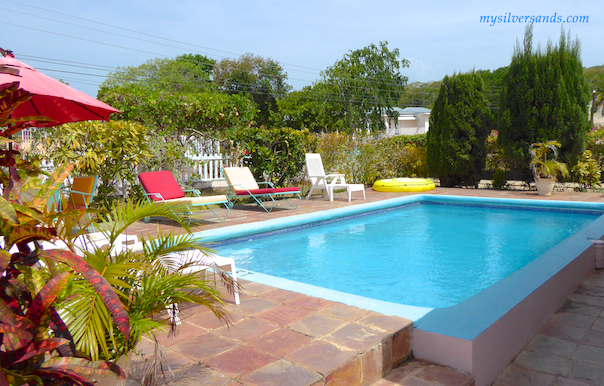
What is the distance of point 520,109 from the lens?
11.1 metres

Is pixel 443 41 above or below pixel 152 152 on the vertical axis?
above

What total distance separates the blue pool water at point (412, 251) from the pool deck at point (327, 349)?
120 cm

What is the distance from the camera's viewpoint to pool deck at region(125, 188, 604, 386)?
7.03 feet

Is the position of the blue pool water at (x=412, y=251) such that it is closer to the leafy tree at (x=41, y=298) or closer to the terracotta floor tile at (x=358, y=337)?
the terracotta floor tile at (x=358, y=337)

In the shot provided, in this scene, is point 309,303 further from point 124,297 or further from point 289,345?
point 124,297

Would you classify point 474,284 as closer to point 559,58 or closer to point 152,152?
point 152,152

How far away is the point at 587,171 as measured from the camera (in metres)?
10.8

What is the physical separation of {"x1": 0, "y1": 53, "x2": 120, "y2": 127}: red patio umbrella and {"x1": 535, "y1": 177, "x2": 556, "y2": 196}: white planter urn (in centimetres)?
927

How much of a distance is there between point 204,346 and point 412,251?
4.10 metres

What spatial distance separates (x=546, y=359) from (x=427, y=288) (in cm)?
175

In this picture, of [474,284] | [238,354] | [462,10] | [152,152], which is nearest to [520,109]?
[462,10]

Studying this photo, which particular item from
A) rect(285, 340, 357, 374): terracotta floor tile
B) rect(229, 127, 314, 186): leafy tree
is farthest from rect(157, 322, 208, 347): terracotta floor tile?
rect(229, 127, 314, 186): leafy tree

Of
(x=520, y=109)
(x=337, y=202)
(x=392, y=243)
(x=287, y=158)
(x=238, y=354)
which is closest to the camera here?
(x=238, y=354)

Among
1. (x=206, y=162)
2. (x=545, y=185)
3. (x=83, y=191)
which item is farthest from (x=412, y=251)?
(x=206, y=162)
